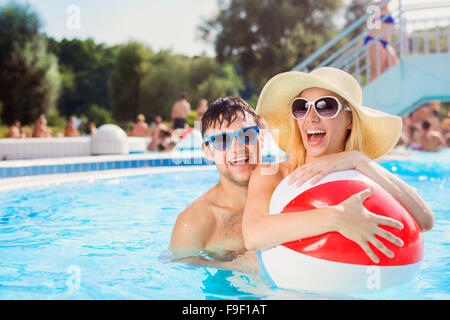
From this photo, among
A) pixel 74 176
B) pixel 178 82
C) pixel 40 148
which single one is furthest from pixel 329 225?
pixel 178 82

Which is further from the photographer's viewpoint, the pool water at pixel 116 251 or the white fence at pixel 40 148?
the white fence at pixel 40 148

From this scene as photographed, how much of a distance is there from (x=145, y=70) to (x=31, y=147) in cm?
3221

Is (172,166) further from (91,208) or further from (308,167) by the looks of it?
(308,167)

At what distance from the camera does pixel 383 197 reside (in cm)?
229

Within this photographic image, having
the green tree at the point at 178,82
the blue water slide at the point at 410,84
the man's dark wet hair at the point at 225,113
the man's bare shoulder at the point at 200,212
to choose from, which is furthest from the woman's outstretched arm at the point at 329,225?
the green tree at the point at 178,82

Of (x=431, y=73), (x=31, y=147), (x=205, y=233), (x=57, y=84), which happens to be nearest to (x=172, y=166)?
(x=31, y=147)

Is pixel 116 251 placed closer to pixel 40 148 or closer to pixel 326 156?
pixel 326 156

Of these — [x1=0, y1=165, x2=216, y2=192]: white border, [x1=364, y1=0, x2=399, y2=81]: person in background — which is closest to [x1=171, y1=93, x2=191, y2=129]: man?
[x1=0, y1=165, x2=216, y2=192]: white border

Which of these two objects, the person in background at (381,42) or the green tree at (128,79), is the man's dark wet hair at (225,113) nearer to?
the person in background at (381,42)

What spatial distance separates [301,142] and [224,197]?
940 mm

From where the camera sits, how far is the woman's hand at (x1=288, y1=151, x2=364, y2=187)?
2.38 metres

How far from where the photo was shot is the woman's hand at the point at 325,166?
2377 mm

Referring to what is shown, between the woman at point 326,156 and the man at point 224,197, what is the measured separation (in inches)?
10.1

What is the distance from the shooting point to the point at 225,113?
10.1 ft
